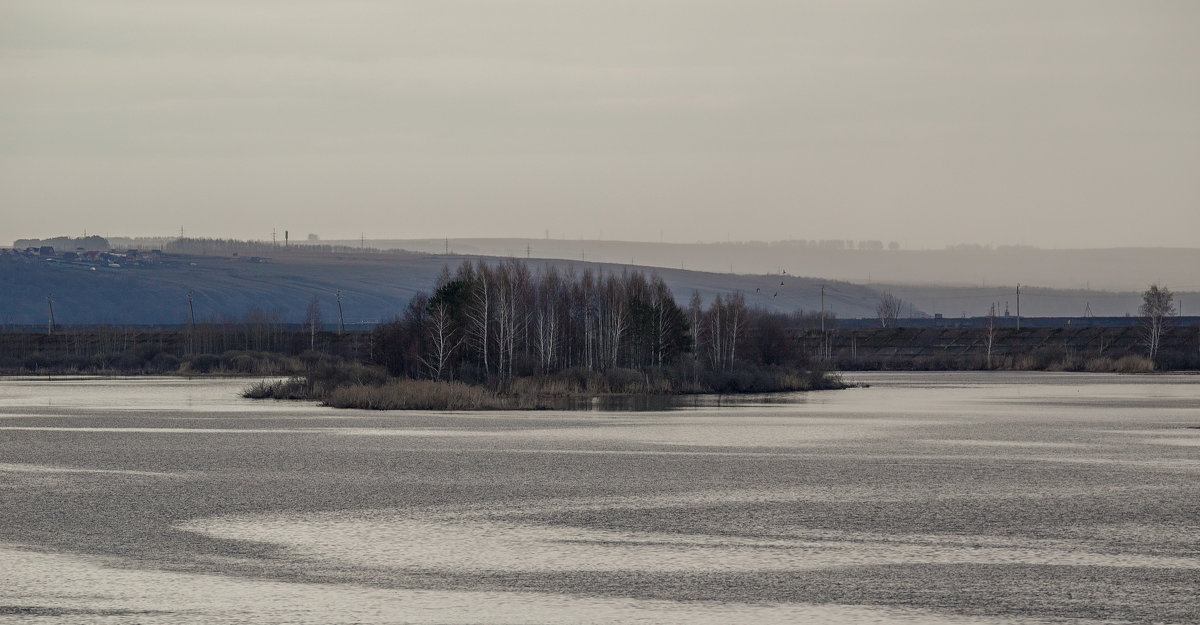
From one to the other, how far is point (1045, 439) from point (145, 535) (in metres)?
21.4

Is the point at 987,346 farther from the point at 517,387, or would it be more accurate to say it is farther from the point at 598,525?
the point at 598,525

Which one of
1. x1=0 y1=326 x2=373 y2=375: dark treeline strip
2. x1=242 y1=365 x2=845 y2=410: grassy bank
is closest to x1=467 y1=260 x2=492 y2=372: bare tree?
x1=242 y1=365 x2=845 y2=410: grassy bank

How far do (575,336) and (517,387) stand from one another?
74.7ft

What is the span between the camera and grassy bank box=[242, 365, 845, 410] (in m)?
48.7

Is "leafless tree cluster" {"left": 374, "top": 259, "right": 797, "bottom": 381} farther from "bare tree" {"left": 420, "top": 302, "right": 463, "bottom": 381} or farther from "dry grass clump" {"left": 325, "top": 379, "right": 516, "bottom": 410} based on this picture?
"dry grass clump" {"left": 325, "top": 379, "right": 516, "bottom": 410}

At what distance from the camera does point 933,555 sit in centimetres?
1516

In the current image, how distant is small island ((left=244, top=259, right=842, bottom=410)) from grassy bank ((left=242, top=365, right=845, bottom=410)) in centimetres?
7

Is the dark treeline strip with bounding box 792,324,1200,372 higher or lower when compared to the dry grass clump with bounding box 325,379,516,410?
higher

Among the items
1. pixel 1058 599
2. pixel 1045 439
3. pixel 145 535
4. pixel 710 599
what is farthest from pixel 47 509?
pixel 1045 439

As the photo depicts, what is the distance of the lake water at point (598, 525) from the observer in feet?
41.8

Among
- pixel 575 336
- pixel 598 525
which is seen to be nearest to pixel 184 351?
pixel 575 336

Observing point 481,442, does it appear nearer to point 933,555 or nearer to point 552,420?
point 552,420

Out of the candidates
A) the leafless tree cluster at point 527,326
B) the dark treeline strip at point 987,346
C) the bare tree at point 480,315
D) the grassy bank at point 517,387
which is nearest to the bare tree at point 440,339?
the leafless tree cluster at point 527,326

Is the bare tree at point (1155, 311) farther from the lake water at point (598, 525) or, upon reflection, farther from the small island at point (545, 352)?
the lake water at point (598, 525)
